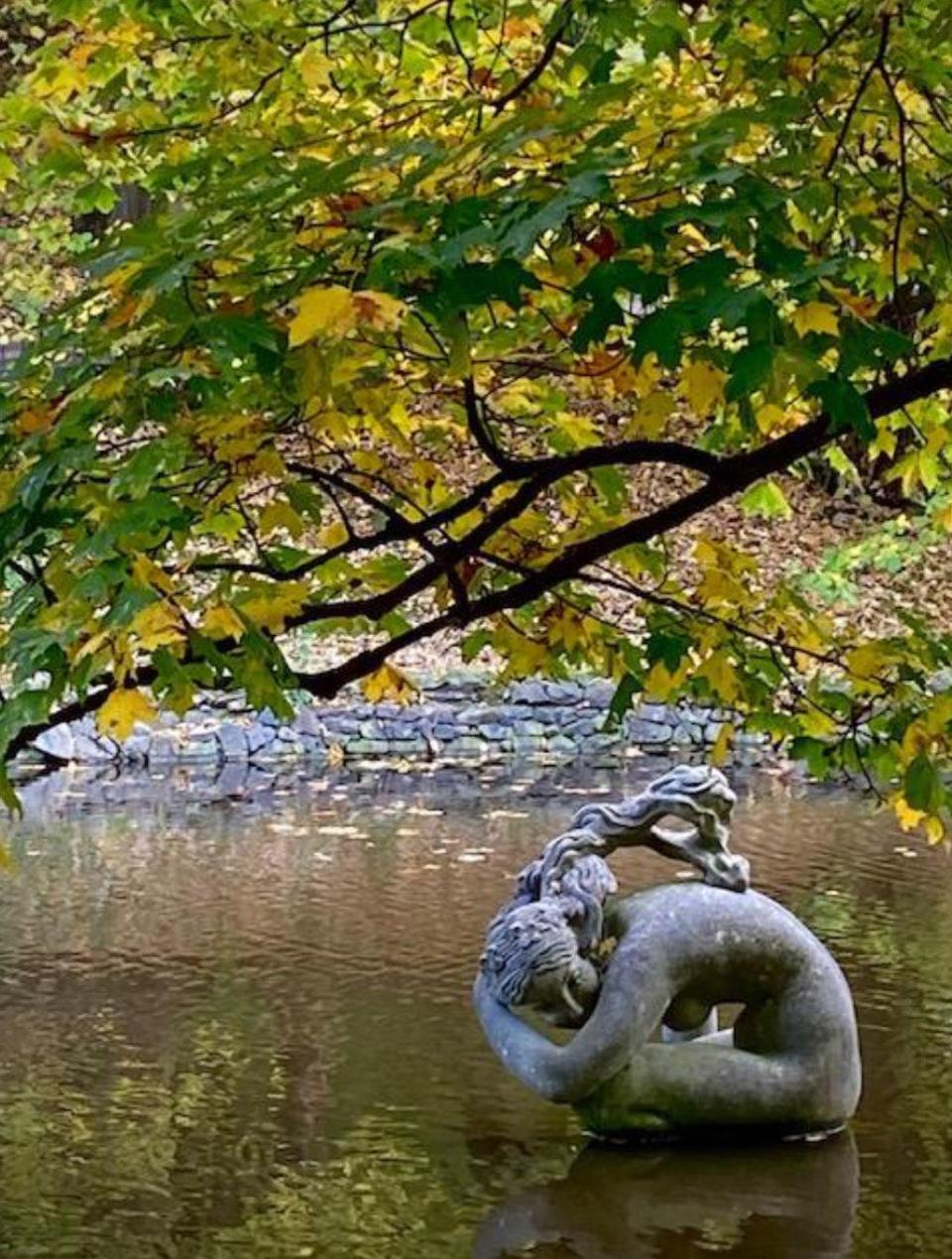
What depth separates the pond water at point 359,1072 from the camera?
352cm

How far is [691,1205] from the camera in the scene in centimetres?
364

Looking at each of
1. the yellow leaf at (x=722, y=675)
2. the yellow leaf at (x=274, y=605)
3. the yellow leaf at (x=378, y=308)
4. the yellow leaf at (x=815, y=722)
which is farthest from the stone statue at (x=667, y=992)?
the yellow leaf at (x=378, y=308)

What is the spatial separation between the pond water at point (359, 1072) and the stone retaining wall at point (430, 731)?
268 centimetres

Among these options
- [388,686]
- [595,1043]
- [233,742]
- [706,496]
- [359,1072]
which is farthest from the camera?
[233,742]

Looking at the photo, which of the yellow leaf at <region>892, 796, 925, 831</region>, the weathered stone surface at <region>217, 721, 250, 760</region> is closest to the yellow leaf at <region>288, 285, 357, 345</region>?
the yellow leaf at <region>892, 796, 925, 831</region>

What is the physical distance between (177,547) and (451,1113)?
226 centimetres

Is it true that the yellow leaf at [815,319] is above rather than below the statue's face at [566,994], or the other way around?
above

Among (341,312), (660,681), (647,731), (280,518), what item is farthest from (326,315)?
(647,731)

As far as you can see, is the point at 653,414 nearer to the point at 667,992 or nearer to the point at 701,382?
the point at 701,382

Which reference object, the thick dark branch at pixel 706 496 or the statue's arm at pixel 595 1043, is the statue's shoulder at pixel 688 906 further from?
the thick dark branch at pixel 706 496

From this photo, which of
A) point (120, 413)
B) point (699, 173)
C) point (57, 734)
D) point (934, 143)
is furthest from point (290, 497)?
point (57, 734)

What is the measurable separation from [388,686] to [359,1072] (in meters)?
1.68

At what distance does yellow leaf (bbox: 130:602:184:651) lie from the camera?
1926 millimetres

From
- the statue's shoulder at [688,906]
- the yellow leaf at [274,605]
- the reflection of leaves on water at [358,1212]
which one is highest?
the yellow leaf at [274,605]
